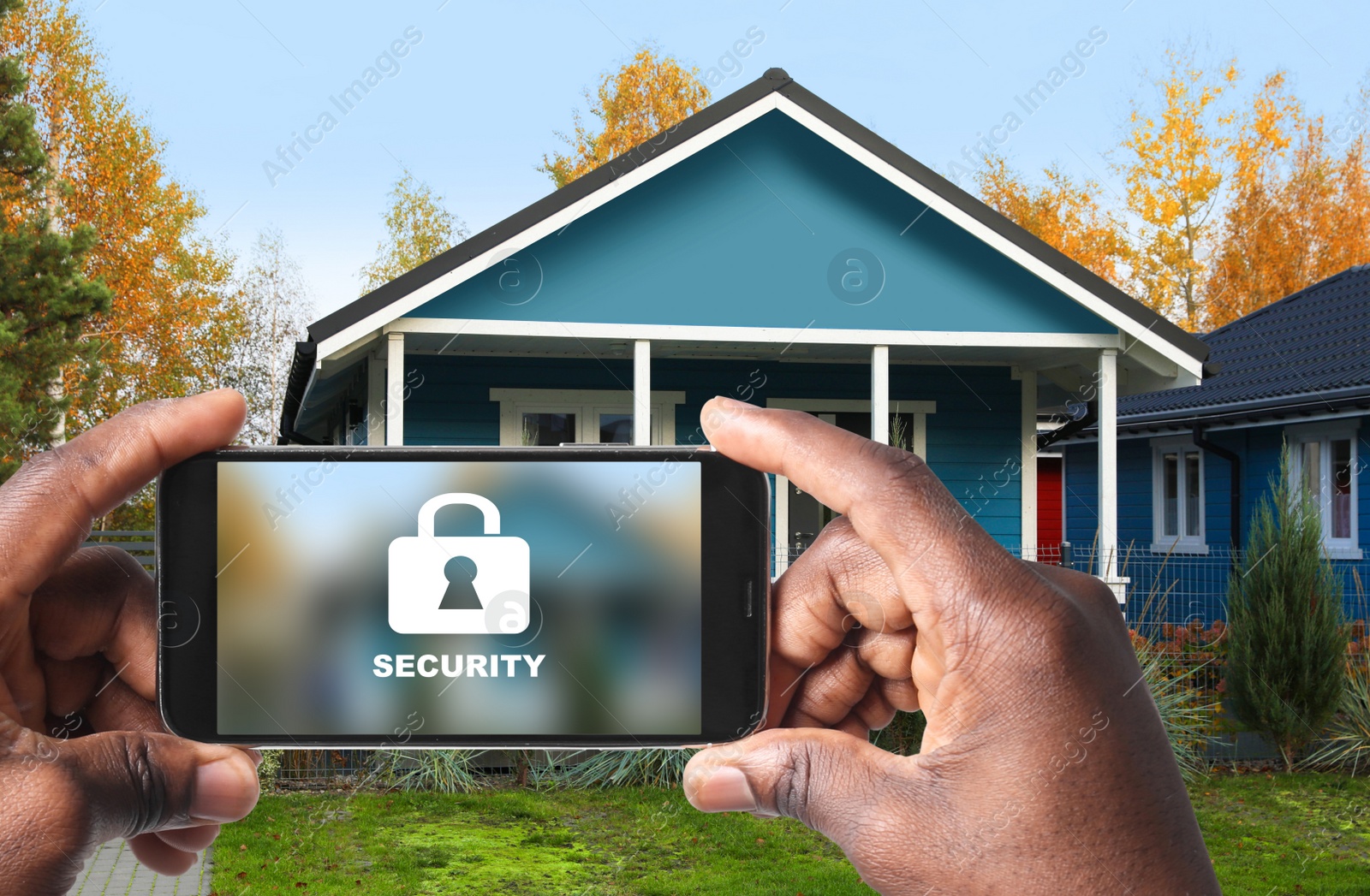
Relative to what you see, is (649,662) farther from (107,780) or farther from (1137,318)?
(1137,318)

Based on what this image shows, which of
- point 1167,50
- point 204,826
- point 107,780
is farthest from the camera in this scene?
point 1167,50

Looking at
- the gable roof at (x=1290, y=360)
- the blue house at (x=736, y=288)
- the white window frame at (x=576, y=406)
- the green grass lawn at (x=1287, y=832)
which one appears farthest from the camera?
the gable roof at (x=1290, y=360)

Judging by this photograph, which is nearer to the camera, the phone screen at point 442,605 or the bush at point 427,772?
the phone screen at point 442,605

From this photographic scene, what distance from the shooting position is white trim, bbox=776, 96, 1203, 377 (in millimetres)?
10008

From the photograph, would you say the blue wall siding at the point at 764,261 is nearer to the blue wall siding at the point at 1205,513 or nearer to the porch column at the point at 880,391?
the porch column at the point at 880,391

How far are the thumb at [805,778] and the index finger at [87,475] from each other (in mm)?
776

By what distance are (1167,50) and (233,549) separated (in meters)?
29.9

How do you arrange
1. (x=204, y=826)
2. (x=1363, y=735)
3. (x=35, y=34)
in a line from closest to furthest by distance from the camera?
(x=204, y=826), (x=1363, y=735), (x=35, y=34)

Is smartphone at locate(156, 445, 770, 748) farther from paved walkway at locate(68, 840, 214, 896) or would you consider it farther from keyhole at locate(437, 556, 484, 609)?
paved walkway at locate(68, 840, 214, 896)

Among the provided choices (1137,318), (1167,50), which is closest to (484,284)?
(1137,318)

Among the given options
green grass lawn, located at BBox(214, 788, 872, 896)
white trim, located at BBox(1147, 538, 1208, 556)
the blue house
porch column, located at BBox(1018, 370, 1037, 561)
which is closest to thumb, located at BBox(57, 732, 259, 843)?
green grass lawn, located at BBox(214, 788, 872, 896)

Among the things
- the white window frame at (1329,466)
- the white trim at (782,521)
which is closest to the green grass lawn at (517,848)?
the white trim at (782,521)

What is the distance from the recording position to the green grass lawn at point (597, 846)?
604cm

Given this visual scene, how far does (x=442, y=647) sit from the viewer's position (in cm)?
142
